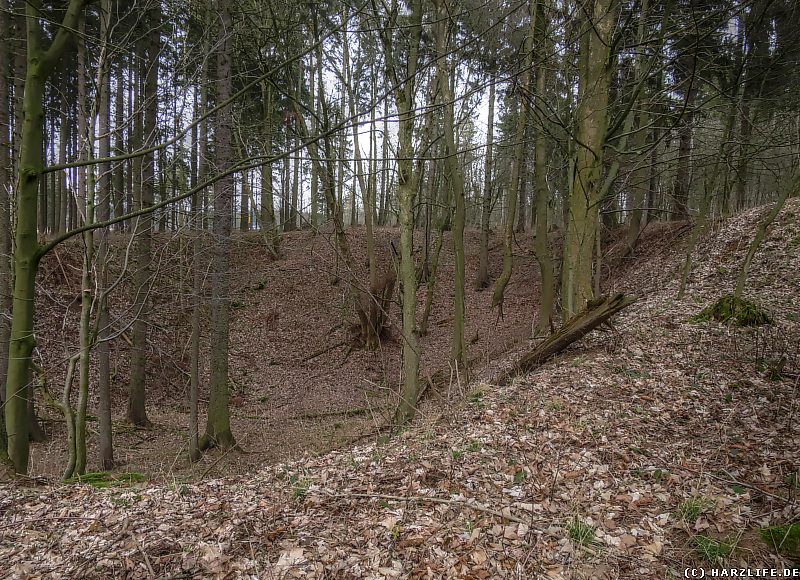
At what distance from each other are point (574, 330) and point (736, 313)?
2532 mm

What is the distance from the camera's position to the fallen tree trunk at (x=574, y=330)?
6.85 metres

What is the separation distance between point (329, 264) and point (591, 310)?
41.1 feet

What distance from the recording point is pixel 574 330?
724cm

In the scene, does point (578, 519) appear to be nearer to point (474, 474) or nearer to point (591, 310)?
point (474, 474)

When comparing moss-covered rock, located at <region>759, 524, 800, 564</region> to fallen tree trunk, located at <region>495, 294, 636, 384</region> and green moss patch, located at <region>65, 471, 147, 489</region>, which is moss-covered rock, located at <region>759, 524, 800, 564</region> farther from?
green moss patch, located at <region>65, 471, 147, 489</region>

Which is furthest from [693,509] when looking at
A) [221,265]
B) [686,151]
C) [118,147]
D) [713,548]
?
[686,151]

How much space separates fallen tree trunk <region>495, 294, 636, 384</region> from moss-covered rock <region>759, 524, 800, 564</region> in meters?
4.10

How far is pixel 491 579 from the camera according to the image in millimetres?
2869

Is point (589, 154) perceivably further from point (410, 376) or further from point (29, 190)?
point (29, 190)

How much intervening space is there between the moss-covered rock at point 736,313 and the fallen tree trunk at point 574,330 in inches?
Answer: 63.2

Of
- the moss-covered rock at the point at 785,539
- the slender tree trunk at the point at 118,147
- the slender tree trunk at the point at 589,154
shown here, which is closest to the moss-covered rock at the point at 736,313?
the slender tree trunk at the point at 589,154

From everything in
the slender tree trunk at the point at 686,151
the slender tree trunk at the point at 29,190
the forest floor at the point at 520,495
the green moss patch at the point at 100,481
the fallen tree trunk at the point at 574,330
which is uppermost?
the slender tree trunk at the point at 686,151

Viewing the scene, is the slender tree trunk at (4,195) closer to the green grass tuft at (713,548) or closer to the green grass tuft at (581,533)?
the green grass tuft at (581,533)

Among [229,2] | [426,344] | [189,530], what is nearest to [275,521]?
[189,530]
